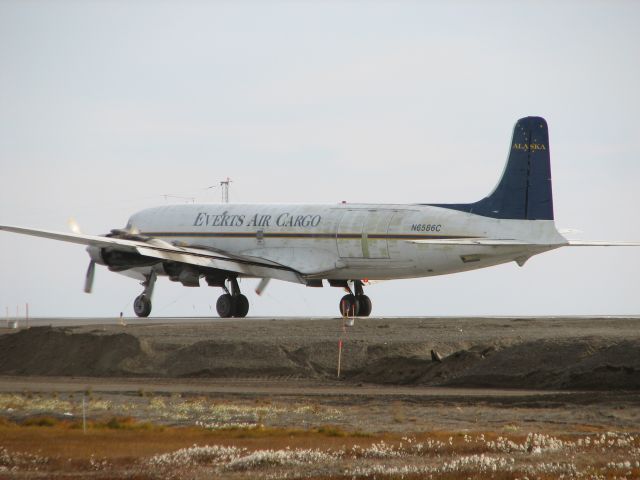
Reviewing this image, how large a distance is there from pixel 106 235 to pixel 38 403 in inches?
1096

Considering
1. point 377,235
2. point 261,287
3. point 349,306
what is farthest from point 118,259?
point 377,235

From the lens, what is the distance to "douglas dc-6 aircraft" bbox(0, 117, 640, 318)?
163 ft

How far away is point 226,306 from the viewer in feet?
180

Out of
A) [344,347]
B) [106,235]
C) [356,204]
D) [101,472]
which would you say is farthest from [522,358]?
[106,235]

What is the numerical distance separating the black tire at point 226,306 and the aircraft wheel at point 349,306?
469cm

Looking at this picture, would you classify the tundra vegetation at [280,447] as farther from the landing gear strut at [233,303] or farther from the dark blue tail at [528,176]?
the landing gear strut at [233,303]

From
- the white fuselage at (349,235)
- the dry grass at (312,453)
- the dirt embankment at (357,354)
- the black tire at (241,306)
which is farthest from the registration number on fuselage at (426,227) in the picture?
the dry grass at (312,453)

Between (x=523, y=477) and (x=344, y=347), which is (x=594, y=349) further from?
(x=523, y=477)

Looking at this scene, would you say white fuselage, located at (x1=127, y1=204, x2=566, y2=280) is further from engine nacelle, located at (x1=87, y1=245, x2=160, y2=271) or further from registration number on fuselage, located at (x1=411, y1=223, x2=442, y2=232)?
engine nacelle, located at (x1=87, y1=245, x2=160, y2=271)

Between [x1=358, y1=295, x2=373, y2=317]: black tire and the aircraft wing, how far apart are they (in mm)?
2887

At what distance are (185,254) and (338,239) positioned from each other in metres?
6.39

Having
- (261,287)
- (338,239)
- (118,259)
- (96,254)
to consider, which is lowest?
(261,287)

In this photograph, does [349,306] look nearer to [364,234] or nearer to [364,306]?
[364,306]

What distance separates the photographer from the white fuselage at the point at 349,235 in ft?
164
